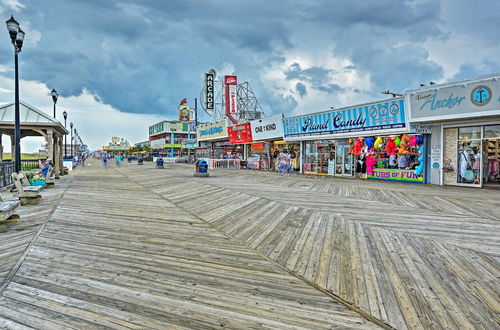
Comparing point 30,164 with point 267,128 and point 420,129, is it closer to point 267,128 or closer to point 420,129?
point 267,128

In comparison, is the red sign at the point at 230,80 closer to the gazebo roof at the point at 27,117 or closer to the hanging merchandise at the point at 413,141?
the gazebo roof at the point at 27,117

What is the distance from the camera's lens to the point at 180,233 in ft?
18.6

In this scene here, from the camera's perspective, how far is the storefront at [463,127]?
38.4 feet

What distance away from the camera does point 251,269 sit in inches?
153

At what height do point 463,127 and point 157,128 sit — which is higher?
point 157,128

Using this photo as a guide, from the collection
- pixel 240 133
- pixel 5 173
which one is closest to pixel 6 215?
pixel 5 173

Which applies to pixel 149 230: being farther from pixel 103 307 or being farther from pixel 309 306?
pixel 309 306

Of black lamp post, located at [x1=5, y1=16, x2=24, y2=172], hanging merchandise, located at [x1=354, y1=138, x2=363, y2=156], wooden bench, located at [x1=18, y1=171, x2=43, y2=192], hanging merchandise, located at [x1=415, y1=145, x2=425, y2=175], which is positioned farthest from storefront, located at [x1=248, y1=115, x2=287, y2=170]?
wooden bench, located at [x1=18, y1=171, x2=43, y2=192]

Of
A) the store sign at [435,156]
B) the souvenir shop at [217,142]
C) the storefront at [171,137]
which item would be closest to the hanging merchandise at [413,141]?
the store sign at [435,156]

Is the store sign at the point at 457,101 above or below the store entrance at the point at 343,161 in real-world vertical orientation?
above

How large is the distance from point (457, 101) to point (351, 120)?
6021mm

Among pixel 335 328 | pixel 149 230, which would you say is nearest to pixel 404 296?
pixel 335 328

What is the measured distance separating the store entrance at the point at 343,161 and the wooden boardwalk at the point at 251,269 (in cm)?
1108

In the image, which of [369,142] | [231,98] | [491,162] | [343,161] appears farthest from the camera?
[231,98]
